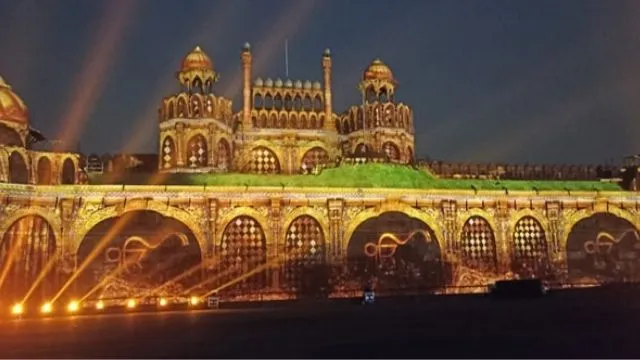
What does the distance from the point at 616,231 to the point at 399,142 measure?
18.0m

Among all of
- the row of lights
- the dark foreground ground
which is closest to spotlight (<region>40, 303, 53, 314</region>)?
the row of lights

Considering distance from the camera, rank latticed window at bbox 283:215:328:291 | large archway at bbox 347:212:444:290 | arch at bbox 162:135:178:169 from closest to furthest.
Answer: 1. latticed window at bbox 283:215:328:291
2. large archway at bbox 347:212:444:290
3. arch at bbox 162:135:178:169

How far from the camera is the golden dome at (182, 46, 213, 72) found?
48219 mm

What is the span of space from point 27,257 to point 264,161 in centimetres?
2125

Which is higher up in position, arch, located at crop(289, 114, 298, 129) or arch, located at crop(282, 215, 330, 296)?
arch, located at crop(289, 114, 298, 129)

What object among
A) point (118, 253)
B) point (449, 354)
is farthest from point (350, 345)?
point (118, 253)

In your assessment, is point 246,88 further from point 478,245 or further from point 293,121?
point 478,245

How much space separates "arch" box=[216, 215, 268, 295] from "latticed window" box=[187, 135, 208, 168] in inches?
379

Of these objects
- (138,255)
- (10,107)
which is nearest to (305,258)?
(138,255)

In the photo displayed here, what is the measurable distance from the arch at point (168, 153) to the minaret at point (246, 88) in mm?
6600

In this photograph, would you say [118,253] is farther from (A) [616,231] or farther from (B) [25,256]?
(A) [616,231]

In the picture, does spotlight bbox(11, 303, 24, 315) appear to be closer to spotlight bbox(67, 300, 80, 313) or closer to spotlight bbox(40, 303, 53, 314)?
spotlight bbox(40, 303, 53, 314)

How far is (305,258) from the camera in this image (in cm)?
3853

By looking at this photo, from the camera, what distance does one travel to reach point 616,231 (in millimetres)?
44969
